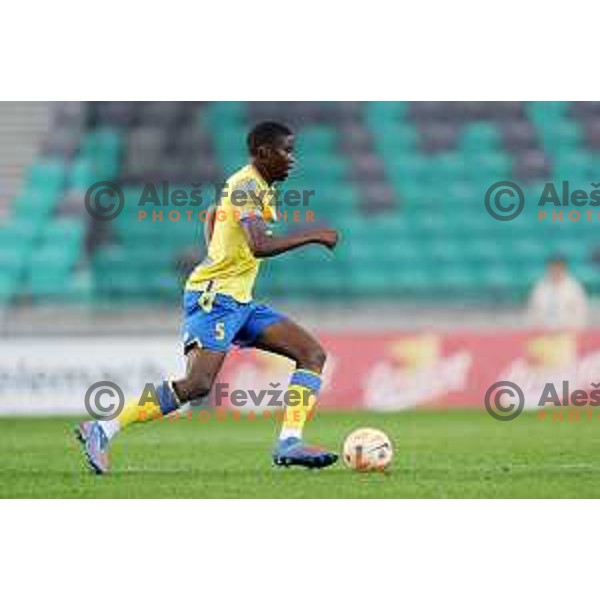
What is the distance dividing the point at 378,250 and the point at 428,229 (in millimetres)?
679

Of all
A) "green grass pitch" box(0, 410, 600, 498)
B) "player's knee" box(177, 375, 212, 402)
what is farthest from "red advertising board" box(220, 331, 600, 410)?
"player's knee" box(177, 375, 212, 402)

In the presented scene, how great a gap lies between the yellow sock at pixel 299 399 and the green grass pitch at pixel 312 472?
240 mm

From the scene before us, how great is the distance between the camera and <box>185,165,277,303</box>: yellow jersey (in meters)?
7.93

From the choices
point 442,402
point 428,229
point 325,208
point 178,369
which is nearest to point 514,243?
point 428,229

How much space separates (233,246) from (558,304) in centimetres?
938

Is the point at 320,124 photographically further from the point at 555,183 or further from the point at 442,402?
the point at 442,402

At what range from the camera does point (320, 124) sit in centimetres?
2023

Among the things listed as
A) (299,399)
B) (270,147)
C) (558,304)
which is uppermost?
(558,304)

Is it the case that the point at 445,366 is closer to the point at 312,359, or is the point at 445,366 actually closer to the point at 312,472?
the point at 312,472

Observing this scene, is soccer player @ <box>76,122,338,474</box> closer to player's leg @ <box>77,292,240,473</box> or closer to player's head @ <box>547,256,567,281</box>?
player's leg @ <box>77,292,240,473</box>

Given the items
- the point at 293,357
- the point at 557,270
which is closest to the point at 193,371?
the point at 293,357

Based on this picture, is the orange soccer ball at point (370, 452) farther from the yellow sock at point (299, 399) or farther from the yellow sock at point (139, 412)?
the yellow sock at point (139, 412)

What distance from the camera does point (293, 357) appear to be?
8.04 metres

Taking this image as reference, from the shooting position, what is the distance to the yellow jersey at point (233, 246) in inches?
312
